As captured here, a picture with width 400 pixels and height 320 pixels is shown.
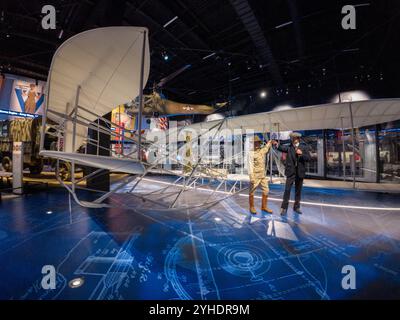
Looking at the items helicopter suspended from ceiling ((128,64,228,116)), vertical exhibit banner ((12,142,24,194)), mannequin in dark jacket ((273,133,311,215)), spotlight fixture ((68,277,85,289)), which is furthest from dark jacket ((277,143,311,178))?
vertical exhibit banner ((12,142,24,194))

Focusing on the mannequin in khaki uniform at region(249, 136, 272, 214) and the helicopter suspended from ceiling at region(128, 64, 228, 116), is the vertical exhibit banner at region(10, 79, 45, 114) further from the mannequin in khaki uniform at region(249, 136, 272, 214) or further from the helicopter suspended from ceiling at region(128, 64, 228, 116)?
the mannequin in khaki uniform at region(249, 136, 272, 214)

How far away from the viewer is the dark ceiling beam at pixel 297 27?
18.8 feet

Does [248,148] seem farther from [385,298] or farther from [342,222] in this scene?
[385,298]

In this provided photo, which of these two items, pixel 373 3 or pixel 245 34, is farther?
pixel 245 34

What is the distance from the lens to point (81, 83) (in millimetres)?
2836

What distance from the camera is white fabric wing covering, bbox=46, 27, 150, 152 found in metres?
2.14

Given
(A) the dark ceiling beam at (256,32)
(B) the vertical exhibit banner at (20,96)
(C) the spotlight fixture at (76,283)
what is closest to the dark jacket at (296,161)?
(C) the spotlight fixture at (76,283)

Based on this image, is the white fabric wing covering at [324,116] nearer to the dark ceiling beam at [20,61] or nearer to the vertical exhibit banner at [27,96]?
the dark ceiling beam at [20,61]

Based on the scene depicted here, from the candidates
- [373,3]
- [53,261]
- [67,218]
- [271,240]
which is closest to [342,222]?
[271,240]

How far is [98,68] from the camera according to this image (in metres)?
2.60

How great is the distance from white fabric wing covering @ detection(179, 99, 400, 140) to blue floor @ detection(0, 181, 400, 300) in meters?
3.60

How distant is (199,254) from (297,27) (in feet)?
28.8

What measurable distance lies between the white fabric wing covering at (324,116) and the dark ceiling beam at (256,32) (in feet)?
10.6
